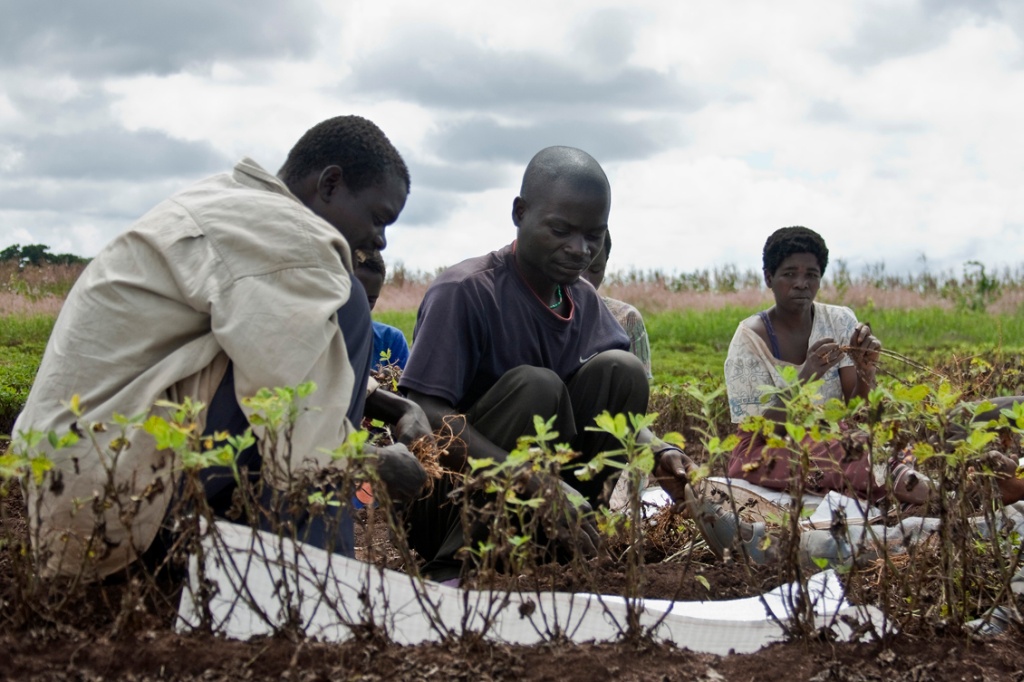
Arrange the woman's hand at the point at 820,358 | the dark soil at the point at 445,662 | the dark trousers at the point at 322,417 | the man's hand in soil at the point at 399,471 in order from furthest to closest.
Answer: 1. the woman's hand at the point at 820,358
2. the man's hand in soil at the point at 399,471
3. the dark trousers at the point at 322,417
4. the dark soil at the point at 445,662

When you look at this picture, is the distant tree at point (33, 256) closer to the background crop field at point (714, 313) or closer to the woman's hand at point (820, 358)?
the background crop field at point (714, 313)

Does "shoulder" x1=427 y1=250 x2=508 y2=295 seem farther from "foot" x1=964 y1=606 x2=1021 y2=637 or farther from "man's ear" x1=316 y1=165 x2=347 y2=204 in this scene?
"foot" x1=964 y1=606 x2=1021 y2=637

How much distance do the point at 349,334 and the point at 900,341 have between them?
13.2 metres

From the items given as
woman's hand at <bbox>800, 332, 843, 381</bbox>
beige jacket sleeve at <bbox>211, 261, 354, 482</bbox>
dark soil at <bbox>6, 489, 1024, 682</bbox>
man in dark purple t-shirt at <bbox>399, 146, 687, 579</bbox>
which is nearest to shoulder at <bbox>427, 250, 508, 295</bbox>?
man in dark purple t-shirt at <bbox>399, 146, 687, 579</bbox>

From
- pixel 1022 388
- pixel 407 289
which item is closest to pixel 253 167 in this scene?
pixel 1022 388

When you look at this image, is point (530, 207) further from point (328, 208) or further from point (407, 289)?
point (407, 289)

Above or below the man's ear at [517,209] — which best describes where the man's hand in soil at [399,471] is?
below

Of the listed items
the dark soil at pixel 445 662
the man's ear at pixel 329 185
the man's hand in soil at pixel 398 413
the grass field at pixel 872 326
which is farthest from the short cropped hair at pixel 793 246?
the grass field at pixel 872 326

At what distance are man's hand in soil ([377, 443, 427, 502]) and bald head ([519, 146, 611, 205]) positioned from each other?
1479 millimetres

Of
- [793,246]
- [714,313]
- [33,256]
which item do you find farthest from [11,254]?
[793,246]

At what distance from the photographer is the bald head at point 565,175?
13.4ft

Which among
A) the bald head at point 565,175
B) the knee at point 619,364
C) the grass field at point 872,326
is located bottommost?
the knee at point 619,364

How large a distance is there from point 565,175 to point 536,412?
0.94 metres

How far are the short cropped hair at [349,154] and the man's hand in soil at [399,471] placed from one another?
860 millimetres
